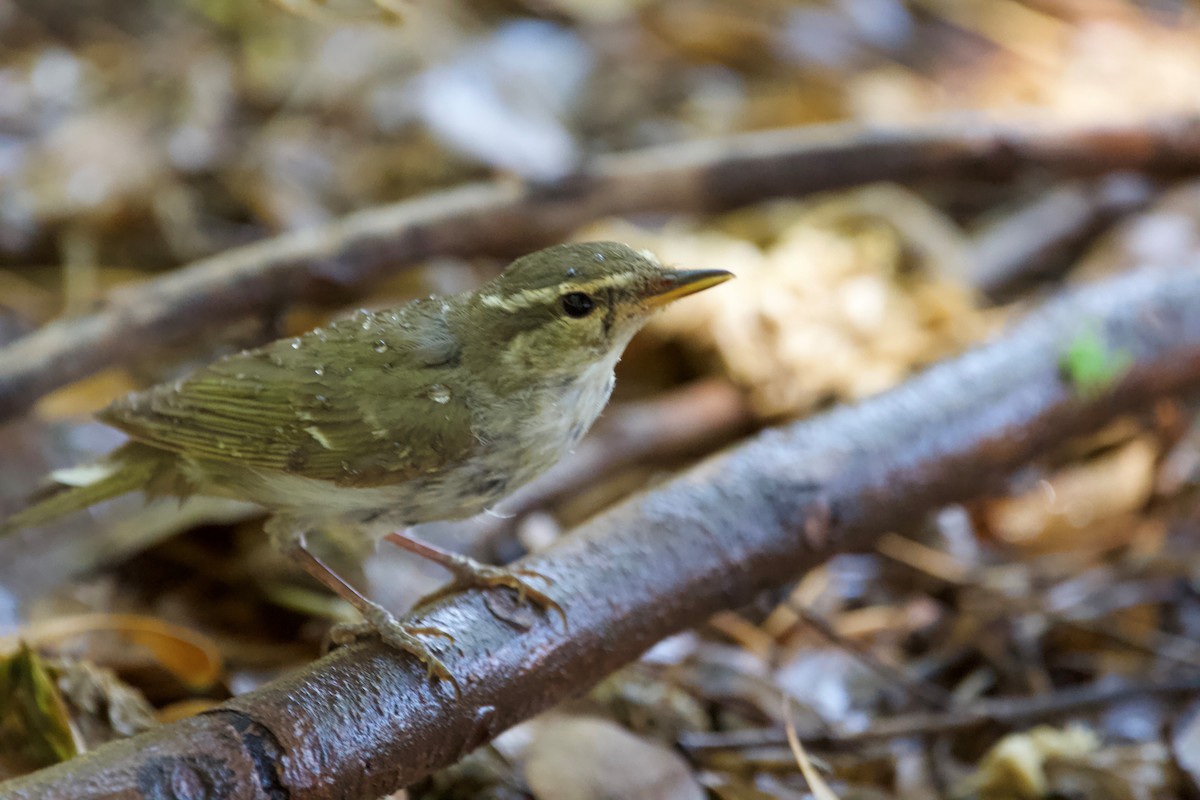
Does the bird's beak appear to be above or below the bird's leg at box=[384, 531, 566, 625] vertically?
above

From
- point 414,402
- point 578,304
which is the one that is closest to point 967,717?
point 578,304

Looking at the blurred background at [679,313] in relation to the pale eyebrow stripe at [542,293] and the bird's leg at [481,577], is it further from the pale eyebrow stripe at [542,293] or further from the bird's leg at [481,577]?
the pale eyebrow stripe at [542,293]

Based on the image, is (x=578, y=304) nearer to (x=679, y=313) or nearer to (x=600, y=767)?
(x=600, y=767)

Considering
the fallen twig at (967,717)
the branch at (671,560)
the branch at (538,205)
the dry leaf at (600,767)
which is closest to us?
the branch at (671,560)

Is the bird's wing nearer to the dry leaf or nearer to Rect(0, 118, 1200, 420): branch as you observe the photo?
the dry leaf

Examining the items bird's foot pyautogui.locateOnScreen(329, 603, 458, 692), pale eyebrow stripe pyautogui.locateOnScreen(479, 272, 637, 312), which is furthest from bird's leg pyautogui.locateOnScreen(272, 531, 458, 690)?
pale eyebrow stripe pyautogui.locateOnScreen(479, 272, 637, 312)

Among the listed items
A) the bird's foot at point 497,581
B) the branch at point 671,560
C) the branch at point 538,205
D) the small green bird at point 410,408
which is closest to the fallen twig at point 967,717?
the branch at point 671,560
